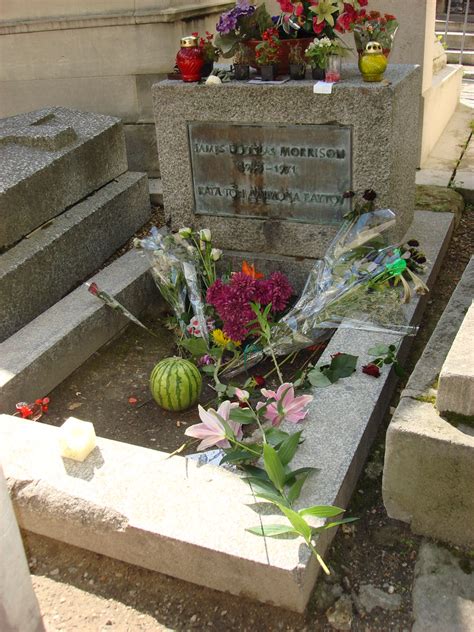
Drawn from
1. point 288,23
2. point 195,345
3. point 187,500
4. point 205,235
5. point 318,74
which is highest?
point 288,23

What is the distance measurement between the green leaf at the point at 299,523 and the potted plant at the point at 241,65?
253 centimetres

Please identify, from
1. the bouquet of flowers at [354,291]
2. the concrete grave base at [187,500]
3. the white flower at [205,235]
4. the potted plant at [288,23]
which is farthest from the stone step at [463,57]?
the concrete grave base at [187,500]

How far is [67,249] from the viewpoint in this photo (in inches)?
163

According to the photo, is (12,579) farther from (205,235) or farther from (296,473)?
(205,235)

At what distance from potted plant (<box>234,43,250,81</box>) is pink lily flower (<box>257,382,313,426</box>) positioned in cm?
195

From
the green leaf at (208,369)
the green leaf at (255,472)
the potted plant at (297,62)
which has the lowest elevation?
the green leaf at (208,369)

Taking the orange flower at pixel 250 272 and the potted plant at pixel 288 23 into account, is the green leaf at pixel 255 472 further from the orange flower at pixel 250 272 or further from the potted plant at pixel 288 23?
the potted plant at pixel 288 23

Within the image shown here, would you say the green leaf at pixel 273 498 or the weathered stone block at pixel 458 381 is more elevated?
the weathered stone block at pixel 458 381

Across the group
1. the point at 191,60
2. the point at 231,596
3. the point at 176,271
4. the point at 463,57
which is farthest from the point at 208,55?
the point at 463,57

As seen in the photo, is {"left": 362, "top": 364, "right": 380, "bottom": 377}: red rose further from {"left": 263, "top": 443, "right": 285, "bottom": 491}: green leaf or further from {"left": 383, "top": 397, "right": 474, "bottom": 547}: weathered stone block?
{"left": 263, "top": 443, "right": 285, "bottom": 491}: green leaf

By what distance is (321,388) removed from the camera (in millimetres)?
2881

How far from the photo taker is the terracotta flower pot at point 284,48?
3.73m

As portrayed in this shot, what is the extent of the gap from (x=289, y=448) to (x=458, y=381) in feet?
2.01

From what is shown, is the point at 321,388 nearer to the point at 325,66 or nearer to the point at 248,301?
the point at 248,301
